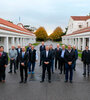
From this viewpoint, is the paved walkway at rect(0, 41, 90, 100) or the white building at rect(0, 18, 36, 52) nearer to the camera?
the paved walkway at rect(0, 41, 90, 100)

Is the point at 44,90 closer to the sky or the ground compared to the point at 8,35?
closer to the ground

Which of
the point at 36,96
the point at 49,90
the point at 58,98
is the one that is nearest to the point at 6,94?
the point at 36,96

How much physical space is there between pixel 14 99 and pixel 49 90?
1.49 meters

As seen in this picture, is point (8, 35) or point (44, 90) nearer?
point (44, 90)

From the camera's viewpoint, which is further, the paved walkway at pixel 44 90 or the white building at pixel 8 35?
the white building at pixel 8 35

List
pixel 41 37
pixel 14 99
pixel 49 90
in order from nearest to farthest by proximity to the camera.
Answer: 1. pixel 14 99
2. pixel 49 90
3. pixel 41 37

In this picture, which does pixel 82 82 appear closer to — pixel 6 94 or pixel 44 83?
pixel 44 83

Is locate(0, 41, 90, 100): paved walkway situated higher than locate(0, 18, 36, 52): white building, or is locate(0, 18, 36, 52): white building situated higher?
locate(0, 18, 36, 52): white building

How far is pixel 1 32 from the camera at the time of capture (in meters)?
14.3

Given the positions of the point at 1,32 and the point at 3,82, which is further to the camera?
the point at 1,32

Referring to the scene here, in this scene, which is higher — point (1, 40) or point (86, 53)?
point (1, 40)

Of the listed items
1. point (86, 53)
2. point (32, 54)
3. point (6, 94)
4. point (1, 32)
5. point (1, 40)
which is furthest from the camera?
point (1, 40)

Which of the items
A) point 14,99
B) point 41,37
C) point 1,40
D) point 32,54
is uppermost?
point 41,37

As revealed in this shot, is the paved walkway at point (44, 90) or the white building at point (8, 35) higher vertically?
the white building at point (8, 35)
